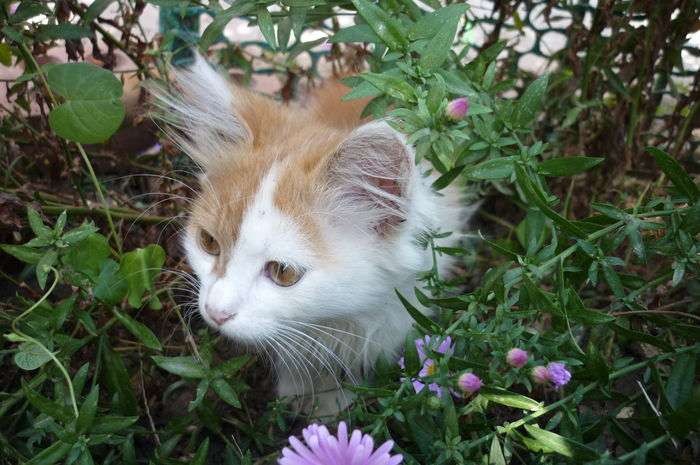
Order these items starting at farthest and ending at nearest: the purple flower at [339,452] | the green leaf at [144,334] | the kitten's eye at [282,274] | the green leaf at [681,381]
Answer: the kitten's eye at [282,274], the green leaf at [144,334], the green leaf at [681,381], the purple flower at [339,452]

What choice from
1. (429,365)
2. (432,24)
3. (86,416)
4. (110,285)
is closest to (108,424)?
(86,416)

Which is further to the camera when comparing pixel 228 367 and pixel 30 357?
pixel 228 367

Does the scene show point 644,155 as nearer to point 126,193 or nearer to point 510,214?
point 510,214

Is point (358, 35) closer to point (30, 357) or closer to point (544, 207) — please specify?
point (544, 207)

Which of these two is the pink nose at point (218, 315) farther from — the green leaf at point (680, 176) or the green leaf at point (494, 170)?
the green leaf at point (680, 176)

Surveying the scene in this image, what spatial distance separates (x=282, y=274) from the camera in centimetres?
134

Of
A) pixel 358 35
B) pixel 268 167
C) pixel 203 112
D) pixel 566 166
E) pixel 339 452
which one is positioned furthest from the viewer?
pixel 203 112

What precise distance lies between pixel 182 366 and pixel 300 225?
351mm

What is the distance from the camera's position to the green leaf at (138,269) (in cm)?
129

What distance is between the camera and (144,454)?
4.75 ft

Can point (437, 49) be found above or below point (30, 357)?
above

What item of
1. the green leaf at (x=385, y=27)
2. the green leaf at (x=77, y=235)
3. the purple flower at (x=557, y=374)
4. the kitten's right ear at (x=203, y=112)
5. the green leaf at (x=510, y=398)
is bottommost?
the green leaf at (x=510, y=398)

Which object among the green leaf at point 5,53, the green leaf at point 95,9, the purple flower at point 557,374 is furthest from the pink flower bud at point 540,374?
the green leaf at point 5,53

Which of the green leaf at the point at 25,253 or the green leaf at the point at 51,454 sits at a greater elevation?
the green leaf at the point at 25,253
